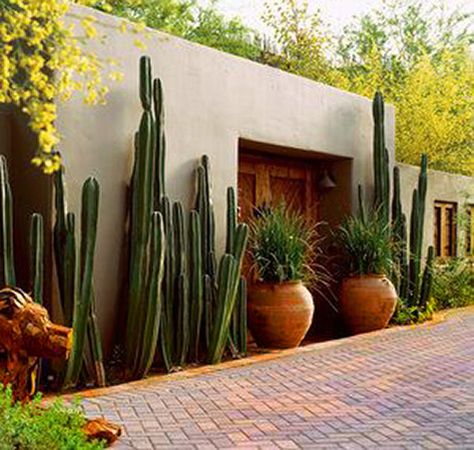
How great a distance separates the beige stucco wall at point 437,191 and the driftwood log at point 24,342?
8.57m

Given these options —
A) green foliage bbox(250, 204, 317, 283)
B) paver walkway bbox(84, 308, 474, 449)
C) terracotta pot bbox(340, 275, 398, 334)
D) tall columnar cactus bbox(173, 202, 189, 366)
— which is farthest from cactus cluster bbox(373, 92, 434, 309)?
tall columnar cactus bbox(173, 202, 189, 366)

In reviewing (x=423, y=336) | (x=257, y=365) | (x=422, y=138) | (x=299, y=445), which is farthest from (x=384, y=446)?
(x=422, y=138)

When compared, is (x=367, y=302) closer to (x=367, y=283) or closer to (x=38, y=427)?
(x=367, y=283)

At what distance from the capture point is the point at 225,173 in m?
8.57

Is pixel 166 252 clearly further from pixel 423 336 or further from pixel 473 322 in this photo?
pixel 473 322

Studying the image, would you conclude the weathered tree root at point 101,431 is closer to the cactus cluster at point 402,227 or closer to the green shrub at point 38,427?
the green shrub at point 38,427

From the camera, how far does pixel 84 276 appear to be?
643 centimetres

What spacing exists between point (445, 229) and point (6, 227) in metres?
10.2

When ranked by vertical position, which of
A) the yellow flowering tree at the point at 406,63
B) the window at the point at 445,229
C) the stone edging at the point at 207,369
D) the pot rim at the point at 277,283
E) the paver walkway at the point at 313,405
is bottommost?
the paver walkway at the point at 313,405

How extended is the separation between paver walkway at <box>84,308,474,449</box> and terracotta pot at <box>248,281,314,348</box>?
0.40m

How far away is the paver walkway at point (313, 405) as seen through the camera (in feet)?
16.4

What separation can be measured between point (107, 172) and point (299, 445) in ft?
10.9

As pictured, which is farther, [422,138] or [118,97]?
[422,138]

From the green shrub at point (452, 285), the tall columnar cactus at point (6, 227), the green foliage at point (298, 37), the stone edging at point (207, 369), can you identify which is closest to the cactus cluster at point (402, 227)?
the stone edging at point (207, 369)
